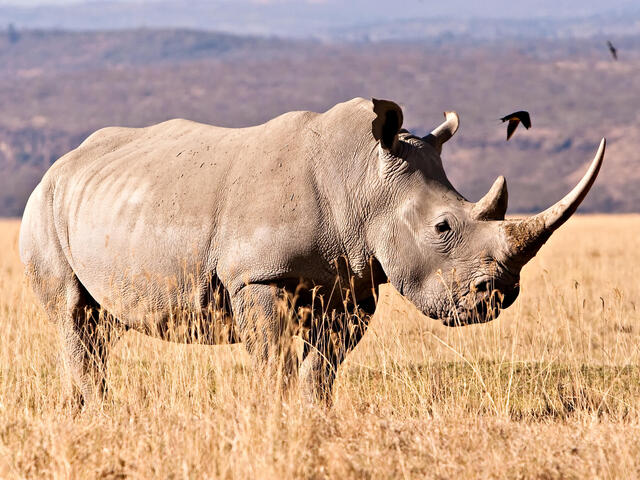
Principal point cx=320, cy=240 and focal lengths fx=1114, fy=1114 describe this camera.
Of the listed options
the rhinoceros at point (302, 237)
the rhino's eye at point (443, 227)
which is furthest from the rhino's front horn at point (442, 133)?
the rhino's eye at point (443, 227)

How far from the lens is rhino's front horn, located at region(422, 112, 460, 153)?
20.9ft

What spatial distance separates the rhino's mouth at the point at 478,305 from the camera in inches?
223

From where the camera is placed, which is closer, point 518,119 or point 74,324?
point 518,119

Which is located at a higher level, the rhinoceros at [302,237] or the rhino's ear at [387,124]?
the rhino's ear at [387,124]

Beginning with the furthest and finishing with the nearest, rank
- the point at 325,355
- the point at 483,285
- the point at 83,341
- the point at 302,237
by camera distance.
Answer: the point at 83,341 → the point at 325,355 → the point at 302,237 → the point at 483,285

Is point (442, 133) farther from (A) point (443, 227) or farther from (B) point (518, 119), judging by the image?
(A) point (443, 227)

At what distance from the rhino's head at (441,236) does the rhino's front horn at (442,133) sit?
0.94 ft

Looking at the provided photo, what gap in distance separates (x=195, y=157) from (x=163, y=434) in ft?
6.30

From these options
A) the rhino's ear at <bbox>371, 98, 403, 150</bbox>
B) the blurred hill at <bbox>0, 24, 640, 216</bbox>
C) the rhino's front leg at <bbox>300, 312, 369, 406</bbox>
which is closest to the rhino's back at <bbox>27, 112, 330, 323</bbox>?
the rhino's ear at <bbox>371, 98, 403, 150</bbox>

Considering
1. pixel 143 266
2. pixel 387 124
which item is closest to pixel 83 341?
pixel 143 266

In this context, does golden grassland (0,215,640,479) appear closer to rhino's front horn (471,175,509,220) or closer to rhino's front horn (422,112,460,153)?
rhino's front horn (471,175,509,220)

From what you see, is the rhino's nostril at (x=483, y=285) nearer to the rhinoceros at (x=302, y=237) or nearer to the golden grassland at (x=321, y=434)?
the rhinoceros at (x=302, y=237)

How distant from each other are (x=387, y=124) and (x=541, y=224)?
39.4 inches

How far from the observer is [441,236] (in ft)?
19.0
